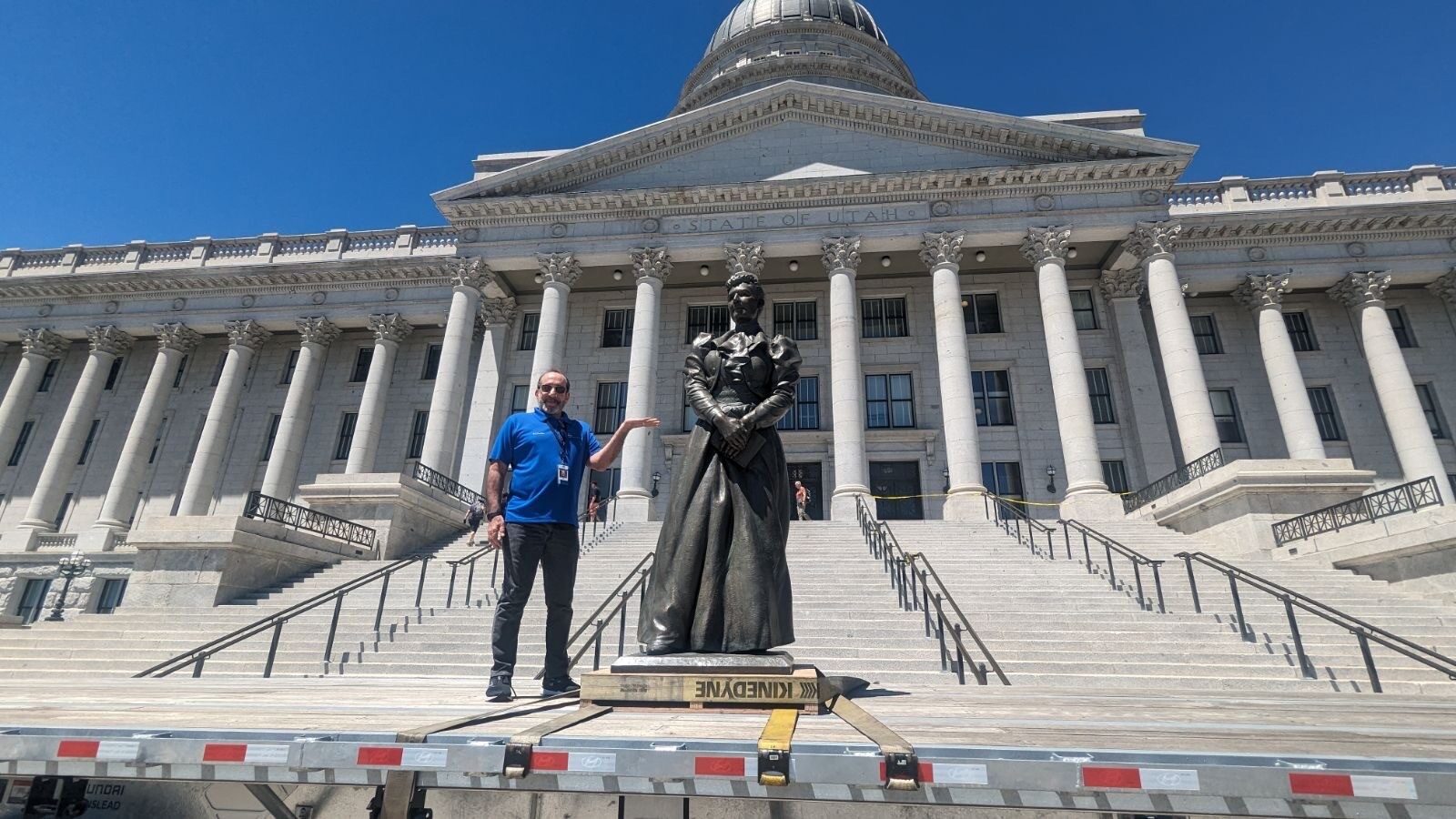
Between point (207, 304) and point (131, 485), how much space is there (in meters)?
8.86

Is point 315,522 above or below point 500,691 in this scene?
above

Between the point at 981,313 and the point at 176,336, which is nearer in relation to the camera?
the point at 981,313

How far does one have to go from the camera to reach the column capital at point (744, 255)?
84.3 feet

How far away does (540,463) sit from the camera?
5395 mm

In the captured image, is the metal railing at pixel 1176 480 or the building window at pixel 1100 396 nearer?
the metal railing at pixel 1176 480

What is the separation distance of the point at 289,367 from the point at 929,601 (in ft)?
110

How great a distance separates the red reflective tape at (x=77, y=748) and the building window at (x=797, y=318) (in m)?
27.9

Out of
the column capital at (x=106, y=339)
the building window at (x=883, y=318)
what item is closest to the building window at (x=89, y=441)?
the column capital at (x=106, y=339)

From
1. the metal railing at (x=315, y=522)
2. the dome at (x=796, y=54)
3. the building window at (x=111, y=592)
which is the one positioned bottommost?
the building window at (x=111, y=592)

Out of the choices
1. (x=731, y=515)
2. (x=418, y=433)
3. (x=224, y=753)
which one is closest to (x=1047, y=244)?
(x=731, y=515)

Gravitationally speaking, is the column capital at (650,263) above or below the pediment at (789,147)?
below

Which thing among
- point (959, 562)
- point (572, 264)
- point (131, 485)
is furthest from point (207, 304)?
point (959, 562)

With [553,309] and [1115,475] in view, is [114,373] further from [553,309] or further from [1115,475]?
[1115,475]

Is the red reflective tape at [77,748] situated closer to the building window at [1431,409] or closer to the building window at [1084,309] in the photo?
the building window at [1084,309]
